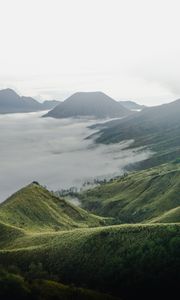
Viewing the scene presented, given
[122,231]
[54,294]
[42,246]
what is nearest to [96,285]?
[54,294]

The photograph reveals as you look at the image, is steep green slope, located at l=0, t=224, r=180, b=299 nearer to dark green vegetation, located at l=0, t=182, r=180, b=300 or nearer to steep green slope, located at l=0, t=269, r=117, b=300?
dark green vegetation, located at l=0, t=182, r=180, b=300

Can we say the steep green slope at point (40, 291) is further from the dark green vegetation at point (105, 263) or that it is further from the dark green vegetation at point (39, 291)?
the dark green vegetation at point (105, 263)

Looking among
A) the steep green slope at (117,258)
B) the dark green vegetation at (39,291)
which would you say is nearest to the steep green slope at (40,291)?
the dark green vegetation at (39,291)

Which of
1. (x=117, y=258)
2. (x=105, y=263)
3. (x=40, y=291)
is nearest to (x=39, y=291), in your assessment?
(x=40, y=291)

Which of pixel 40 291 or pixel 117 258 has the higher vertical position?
pixel 117 258

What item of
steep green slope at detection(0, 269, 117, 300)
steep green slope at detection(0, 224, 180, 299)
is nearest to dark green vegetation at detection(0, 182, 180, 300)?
steep green slope at detection(0, 224, 180, 299)

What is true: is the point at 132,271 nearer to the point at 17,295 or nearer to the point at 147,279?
the point at 147,279

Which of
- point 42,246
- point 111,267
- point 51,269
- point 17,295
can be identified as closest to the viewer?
point 17,295

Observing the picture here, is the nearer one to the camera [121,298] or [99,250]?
[121,298]

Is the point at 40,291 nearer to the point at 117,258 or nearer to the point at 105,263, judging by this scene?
the point at 105,263
